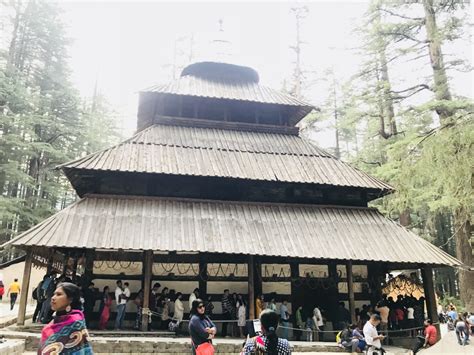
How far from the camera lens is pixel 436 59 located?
1752cm

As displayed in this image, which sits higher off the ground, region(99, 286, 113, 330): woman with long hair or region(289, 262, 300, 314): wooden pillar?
region(289, 262, 300, 314): wooden pillar

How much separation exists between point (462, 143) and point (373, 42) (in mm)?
13781

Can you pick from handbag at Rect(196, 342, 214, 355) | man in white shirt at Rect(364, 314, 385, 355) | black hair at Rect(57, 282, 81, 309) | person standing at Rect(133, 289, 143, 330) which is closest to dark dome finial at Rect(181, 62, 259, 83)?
person standing at Rect(133, 289, 143, 330)

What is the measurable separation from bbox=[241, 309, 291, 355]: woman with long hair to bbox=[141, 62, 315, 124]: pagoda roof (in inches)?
529

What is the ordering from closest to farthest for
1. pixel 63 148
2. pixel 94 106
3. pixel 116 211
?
1. pixel 116 211
2. pixel 63 148
3. pixel 94 106

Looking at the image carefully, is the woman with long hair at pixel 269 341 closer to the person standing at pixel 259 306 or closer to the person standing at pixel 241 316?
the person standing at pixel 241 316

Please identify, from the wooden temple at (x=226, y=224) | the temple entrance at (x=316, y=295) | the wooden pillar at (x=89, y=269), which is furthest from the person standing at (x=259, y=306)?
the wooden pillar at (x=89, y=269)

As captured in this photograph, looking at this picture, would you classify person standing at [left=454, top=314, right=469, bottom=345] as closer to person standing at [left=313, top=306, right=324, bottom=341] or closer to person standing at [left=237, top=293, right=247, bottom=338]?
person standing at [left=313, top=306, right=324, bottom=341]

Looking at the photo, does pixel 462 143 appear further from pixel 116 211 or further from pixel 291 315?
pixel 116 211

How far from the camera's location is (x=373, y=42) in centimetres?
1931

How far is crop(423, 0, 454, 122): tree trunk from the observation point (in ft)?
53.7

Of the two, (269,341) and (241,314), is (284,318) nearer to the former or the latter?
(241,314)

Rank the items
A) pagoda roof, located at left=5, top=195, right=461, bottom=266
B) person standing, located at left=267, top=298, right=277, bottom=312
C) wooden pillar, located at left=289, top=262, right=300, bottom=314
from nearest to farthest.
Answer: pagoda roof, located at left=5, top=195, right=461, bottom=266
person standing, located at left=267, top=298, right=277, bottom=312
wooden pillar, located at left=289, top=262, right=300, bottom=314

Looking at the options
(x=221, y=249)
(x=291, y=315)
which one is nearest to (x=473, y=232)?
(x=291, y=315)
